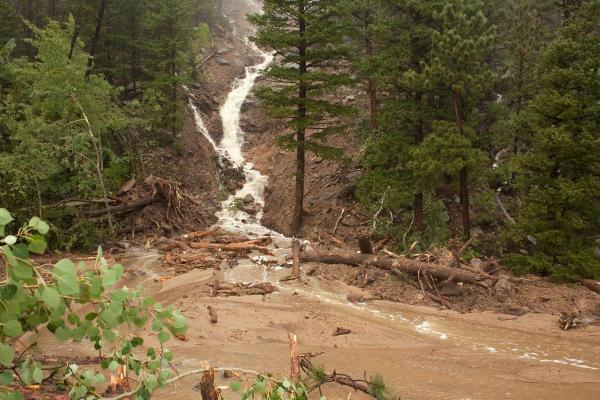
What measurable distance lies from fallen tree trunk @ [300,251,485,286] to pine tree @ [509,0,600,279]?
3.33 meters

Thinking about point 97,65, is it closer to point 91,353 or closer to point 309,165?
point 309,165

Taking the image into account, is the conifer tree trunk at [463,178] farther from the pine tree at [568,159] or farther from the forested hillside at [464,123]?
the pine tree at [568,159]

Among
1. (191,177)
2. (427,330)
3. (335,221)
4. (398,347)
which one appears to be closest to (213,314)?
(398,347)

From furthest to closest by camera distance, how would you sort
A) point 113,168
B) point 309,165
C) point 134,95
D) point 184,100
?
point 184,100, point 134,95, point 309,165, point 113,168

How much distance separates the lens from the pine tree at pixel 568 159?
12797mm

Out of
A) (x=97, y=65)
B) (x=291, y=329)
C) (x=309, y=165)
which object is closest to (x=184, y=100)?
(x=97, y=65)

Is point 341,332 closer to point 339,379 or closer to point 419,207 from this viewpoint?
point 339,379

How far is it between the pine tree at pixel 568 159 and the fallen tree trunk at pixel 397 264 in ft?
10.9

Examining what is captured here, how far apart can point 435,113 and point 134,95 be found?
2021cm

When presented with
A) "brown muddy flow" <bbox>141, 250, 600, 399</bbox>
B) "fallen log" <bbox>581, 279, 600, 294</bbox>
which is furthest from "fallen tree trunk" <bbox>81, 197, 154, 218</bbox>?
"fallen log" <bbox>581, 279, 600, 294</bbox>

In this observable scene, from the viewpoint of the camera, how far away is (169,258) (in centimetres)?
1427

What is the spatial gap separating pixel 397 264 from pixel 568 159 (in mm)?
6405

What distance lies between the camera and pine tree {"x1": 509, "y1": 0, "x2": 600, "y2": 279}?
42.0ft

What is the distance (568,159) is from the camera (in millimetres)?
13312
